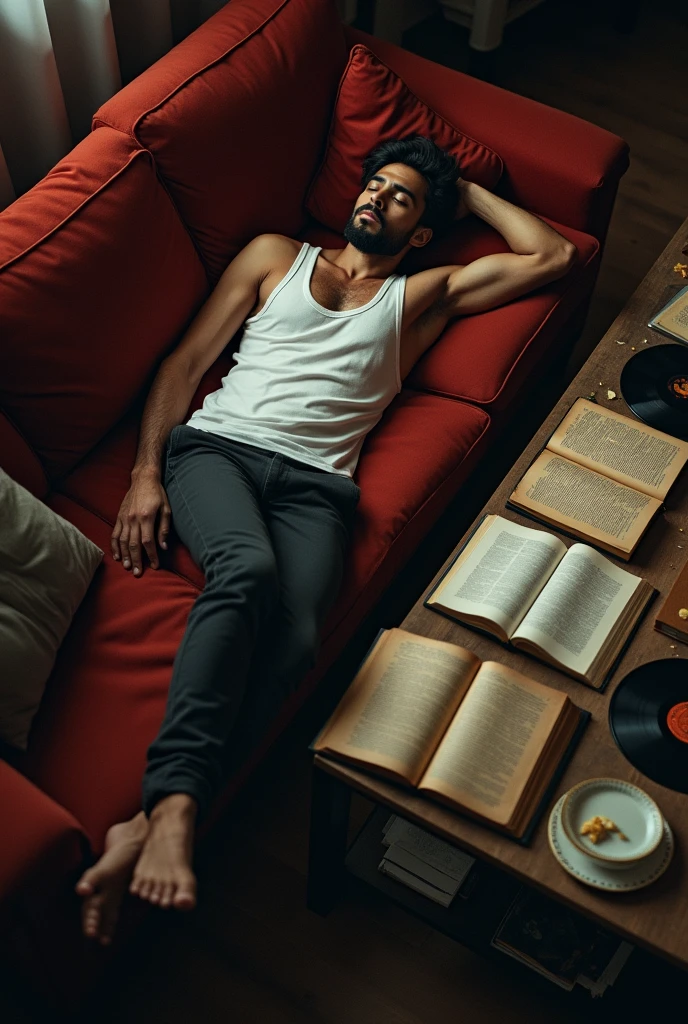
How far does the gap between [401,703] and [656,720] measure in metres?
0.44

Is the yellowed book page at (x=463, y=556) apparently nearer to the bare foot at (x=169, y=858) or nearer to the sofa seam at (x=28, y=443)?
the bare foot at (x=169, y=858)

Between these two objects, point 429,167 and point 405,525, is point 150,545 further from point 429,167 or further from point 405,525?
point 429,167

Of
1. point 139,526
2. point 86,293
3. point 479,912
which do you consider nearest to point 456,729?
point 479,912

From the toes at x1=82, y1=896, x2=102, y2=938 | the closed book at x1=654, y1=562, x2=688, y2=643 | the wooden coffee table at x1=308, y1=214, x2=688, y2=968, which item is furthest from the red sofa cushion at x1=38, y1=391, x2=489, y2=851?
the closed book at x1=654, y1=562, x2=688, y2=643

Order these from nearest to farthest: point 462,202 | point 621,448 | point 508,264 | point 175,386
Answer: point 621,448 < point 175,386 < point 508,264 < point 462,202

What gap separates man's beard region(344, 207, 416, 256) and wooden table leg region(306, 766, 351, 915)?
4.18ft

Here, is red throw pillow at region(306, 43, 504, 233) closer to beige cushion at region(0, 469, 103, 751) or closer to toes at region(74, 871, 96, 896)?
beige cushion at region(0, 469, 103, 751)

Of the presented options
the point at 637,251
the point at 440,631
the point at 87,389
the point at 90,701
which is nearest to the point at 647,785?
the point at 440,631

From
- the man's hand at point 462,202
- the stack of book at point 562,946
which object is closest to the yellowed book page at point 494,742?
the stack of book at point 562,946

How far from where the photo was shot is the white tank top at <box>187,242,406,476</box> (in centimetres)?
219

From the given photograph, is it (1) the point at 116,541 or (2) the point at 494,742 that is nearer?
(2) the point at 494,742

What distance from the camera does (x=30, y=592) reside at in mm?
1756

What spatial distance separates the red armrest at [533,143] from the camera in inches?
102

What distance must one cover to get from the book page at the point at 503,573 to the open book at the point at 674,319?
0.72m
